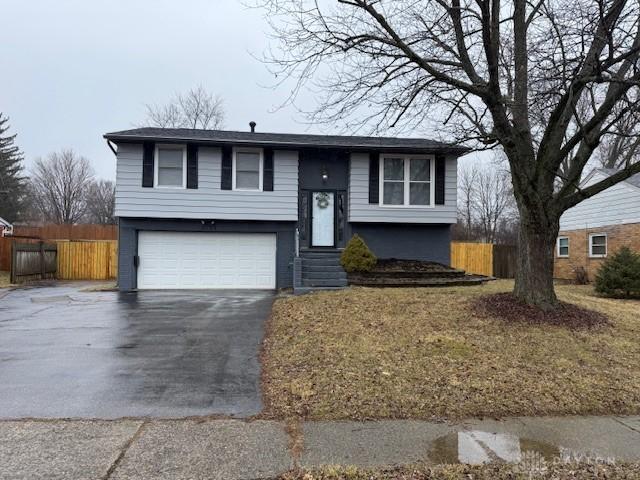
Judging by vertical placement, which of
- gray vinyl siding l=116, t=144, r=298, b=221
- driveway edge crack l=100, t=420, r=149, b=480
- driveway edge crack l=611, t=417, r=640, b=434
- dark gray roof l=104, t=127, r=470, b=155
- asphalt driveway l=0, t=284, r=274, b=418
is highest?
dark gray roof l=104, t=127, r=470, b=155

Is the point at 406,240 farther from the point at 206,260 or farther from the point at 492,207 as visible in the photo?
the point at 492,207

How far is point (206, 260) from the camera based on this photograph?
50.6 ft

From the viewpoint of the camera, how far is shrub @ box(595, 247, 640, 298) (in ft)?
47.1

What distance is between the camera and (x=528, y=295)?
833 cm

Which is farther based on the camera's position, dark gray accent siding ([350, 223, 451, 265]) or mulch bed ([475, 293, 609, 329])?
dark gray accent siding ([350, 223, 451, 265])

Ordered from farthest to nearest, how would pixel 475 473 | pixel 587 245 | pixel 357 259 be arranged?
pixel 587 245 < pixel 357 259 < pixel 475 473

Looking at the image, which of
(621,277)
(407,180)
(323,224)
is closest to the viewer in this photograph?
(621,277)

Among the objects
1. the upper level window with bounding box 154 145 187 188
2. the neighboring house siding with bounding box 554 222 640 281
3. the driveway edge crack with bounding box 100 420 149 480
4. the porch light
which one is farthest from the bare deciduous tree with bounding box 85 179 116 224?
the driveway edge crack with bounding box 100 420 149 480

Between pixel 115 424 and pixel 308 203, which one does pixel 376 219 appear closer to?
pixel 308 203

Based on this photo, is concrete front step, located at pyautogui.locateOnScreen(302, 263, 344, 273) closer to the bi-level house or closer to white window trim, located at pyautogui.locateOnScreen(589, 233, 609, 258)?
the bi-level house

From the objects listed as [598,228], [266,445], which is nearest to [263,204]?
[266,445]

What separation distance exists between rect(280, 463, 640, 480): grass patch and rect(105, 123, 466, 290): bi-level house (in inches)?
439

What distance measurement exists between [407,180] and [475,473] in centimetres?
1257

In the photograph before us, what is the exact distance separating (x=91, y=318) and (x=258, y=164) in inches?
289
